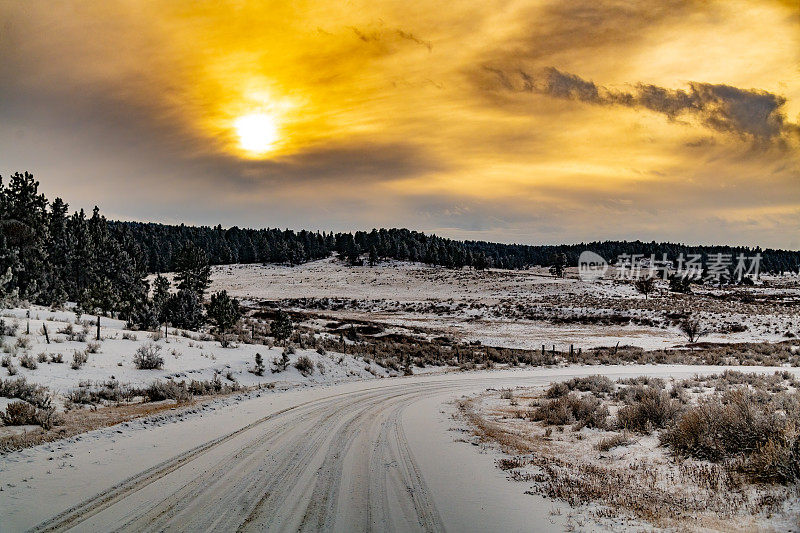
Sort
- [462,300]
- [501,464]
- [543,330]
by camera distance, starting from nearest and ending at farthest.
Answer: [501,464] → [543,330] → [462,300]

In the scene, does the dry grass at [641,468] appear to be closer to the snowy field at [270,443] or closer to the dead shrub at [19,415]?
the snowy field at [270,443]

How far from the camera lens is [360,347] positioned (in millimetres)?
36500

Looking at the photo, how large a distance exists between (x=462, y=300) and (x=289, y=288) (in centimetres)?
4688

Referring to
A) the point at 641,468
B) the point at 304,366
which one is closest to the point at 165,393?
the point at 304,366

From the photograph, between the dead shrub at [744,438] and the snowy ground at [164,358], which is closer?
the dead shrub at [744,438]

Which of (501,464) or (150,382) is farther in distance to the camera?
(150,382)

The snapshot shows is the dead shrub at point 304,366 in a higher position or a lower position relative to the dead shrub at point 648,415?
lower

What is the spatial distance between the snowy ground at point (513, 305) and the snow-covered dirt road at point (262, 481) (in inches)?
1664

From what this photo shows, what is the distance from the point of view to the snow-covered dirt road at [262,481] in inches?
253

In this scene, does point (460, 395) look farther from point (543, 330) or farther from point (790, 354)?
point (543, 330)

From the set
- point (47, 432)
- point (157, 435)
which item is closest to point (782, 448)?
point (157, 435)

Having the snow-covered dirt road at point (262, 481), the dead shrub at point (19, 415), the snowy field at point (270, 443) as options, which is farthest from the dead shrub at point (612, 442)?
the dead shrub at point (19, 415)

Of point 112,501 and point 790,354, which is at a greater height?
point 112,501

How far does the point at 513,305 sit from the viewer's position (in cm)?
8575
